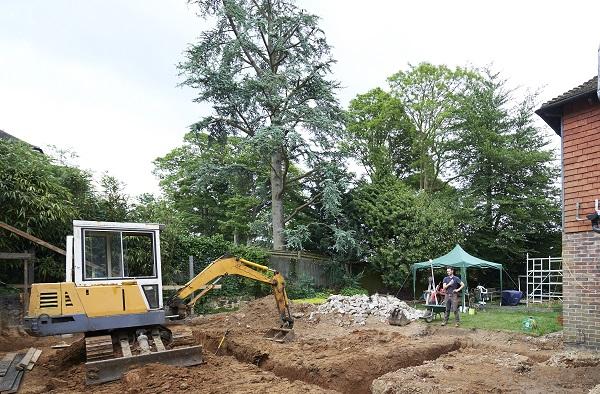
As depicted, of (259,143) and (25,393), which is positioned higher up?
(259,143)

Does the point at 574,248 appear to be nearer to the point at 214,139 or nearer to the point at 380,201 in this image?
the point at 380,201

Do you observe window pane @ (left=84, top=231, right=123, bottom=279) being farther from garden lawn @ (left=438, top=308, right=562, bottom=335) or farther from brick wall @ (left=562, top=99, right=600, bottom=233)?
garden lawn @ (left=438, top=308, right=562, bottom=335)

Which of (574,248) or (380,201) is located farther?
(380,201)

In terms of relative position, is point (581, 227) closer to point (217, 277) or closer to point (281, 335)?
point (281, 335)

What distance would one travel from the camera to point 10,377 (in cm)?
741

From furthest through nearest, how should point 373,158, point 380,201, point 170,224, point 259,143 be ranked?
point 373,158
point 380,201
point 259,143
point 170,224

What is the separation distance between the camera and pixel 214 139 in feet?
76.9

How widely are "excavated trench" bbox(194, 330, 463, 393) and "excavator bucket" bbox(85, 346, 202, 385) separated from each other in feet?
4.58

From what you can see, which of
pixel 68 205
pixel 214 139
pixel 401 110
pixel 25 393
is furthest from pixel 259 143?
pixel 25 393

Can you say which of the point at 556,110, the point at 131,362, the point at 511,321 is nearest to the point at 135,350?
the point at 131,362

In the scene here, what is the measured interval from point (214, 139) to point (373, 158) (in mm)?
10745

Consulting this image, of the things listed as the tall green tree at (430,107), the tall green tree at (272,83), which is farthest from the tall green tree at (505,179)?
the tall green tree at (272,83)

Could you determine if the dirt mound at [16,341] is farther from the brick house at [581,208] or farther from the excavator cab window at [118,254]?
the brick house at [581,208]

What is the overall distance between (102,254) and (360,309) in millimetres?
8825
